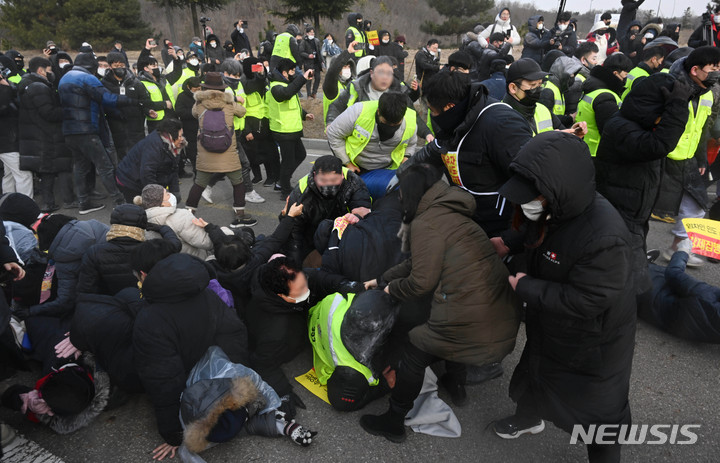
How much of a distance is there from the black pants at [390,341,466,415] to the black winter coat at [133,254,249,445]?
1.18m

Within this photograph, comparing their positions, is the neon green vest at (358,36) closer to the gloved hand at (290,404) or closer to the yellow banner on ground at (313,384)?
the yellow banner on ground at (313,384)

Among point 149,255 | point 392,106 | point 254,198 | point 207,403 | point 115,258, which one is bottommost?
point 254,198

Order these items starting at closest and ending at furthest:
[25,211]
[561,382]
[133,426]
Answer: [561,382]
[133,426]
[25,211]

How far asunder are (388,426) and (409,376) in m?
0.43

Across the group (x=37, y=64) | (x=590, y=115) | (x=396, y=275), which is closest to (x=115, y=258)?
(x=396, y=275)

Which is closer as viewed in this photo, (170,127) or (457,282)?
(457,282)

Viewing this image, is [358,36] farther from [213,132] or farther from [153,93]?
[213,132]

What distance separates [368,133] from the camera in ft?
13.6

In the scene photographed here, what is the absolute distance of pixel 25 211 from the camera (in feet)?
12.7

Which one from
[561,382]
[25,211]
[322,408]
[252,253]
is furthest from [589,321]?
[25,211]

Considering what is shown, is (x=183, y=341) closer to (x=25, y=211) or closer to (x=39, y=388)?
(x=39, y=388)

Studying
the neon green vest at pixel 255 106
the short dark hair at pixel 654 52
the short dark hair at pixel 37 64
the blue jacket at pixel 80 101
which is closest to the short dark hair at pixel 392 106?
the neon green vest at pixel 255 106

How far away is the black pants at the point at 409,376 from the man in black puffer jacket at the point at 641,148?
1583mm

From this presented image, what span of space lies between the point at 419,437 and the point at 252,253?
Result: 1.74 m
